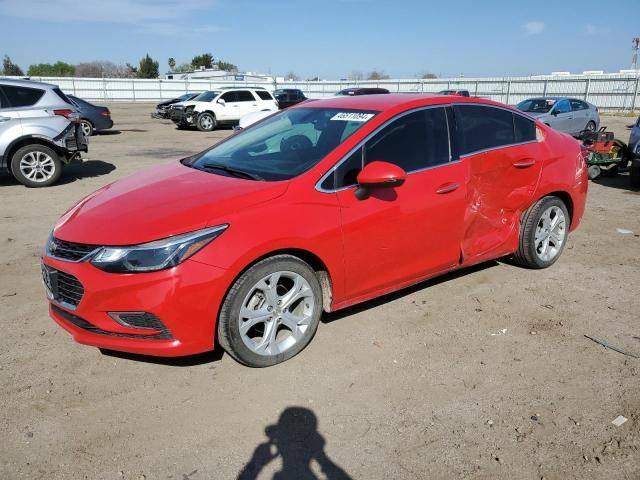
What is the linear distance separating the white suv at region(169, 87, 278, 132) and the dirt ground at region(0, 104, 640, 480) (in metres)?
17.8

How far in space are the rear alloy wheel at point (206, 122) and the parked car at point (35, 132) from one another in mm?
12187

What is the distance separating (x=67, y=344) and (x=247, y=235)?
170 centimetres

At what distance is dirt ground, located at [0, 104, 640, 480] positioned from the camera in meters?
2.61

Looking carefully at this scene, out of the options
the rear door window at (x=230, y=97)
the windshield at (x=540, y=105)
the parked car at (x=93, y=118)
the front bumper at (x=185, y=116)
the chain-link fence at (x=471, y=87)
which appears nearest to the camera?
the windshield at (x=540, y=105)

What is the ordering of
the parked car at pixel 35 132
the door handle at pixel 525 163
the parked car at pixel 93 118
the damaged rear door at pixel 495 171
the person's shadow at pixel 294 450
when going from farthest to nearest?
the parked car at pixel 93 118 < the parked car at pixel 35 132 < the door handle at pixel 525 163 < the damaged rear door at pixel 495 171 < the person's shadow at pixel 294 450

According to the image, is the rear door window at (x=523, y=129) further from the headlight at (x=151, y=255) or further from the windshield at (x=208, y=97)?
the windshield at (x=208, y=97)

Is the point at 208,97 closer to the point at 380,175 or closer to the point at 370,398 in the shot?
the point at 380,175

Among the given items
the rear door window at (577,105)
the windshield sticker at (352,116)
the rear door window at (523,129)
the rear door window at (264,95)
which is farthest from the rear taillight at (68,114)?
the rear door window at (577,105)

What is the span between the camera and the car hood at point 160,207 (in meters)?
3.08

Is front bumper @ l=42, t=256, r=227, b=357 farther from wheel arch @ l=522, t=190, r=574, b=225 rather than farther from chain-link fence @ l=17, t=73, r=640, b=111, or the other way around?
chain-link fence @ l=17, t=73, r=640, b=111

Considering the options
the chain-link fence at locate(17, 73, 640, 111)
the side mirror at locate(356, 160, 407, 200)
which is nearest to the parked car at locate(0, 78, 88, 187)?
the side mirror at locate(356, 160, 407, 200)

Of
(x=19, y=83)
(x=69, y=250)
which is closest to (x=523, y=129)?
(x=69, y=250)

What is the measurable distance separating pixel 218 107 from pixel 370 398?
2035cm

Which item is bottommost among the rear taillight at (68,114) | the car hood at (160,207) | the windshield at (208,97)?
the car hood at (160,207)
